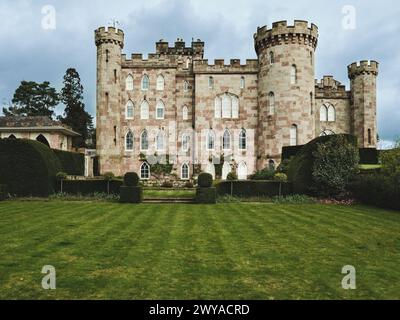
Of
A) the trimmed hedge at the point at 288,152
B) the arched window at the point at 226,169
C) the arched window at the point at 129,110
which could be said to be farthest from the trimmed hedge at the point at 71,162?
the trimmed hedge at the point at 288,152

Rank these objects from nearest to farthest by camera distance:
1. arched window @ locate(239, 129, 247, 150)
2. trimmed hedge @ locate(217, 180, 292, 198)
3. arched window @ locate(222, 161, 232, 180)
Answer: trimmed hedge @ locate(217, 180, 292, 198) → arched window @ locate(222, 161, 232, 180) → arched window @ locate(239, 129, 247, 150)

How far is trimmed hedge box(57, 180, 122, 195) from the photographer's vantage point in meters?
24.0

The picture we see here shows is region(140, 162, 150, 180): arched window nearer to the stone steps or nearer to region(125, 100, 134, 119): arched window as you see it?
region(125, 100, 134, 119): arched window

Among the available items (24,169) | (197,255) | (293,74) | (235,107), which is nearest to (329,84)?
(293,74)

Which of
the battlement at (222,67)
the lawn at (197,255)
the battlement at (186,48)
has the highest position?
the battlement at (186,48)

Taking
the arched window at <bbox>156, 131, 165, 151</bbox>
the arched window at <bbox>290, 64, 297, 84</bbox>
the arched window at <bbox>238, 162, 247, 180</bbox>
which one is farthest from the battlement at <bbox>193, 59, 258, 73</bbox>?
the arched window at <bbox>238, 162, 247, 180</bbox>

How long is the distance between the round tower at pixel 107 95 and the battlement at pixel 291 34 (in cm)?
1503

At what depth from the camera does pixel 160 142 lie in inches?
1532

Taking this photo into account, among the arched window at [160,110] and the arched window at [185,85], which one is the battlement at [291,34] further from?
the arched window at [160,110]

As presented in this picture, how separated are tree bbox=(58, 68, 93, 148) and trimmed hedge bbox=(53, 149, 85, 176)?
1624 centimetres

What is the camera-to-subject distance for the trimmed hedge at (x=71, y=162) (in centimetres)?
3200

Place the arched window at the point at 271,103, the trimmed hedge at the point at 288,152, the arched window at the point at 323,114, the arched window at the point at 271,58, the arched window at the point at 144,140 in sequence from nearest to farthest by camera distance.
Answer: the trimmed hedge at the point at 288,152, the arched window at the point at 271,58, the arched window at the point at 271,103, the arched window at the point at 144,140, the arched window at the point at 323,114

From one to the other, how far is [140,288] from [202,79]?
1325 inches

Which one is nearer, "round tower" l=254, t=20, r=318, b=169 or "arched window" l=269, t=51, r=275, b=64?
"round tower" l=254, t=20, r=318, b=169
